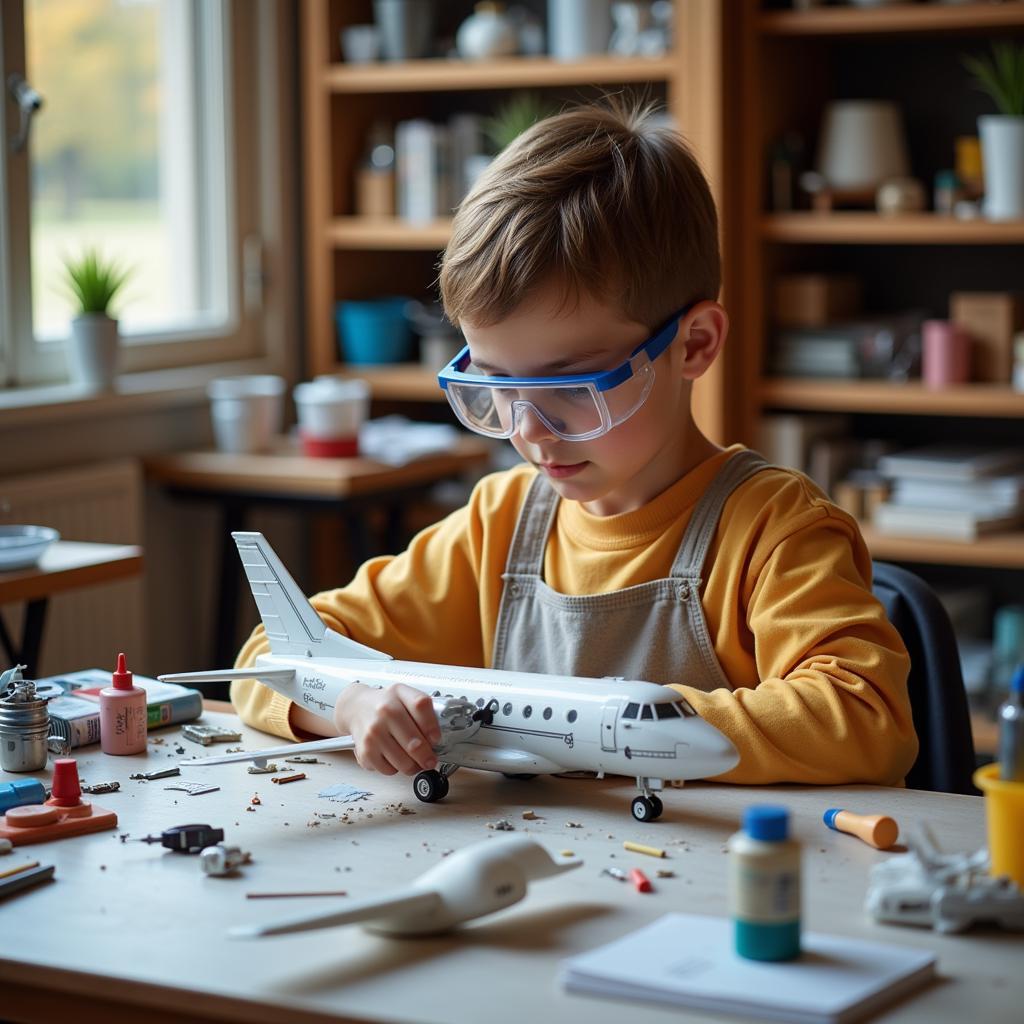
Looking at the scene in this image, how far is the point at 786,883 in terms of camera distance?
1018 mm

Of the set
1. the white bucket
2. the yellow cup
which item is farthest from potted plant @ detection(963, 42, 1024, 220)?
the yellow cup

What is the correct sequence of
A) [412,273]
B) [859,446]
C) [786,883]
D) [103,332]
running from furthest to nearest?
[412,273], [859,446], [103,332], [786,883]

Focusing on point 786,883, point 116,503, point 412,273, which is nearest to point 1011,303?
point 412,273

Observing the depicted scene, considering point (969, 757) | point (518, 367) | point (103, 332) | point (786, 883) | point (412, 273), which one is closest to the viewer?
point (786, 883)

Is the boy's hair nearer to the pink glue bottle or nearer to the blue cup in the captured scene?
the pink glue bottle

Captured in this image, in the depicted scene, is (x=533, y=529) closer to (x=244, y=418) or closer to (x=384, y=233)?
(x=244, y=418)

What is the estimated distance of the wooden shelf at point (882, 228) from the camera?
3453 mm

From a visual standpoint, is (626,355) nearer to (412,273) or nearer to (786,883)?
(786,883)

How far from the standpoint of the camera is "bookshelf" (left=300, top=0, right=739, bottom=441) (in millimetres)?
3596

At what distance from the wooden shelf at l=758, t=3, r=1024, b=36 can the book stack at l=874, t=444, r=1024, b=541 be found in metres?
0.96

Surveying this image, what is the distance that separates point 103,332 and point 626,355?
214 centimetres

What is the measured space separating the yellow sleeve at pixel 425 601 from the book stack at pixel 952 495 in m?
1.97

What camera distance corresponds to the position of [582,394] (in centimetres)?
155

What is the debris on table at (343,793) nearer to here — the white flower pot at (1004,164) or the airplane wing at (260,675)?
the airplane wing at (260,675)
